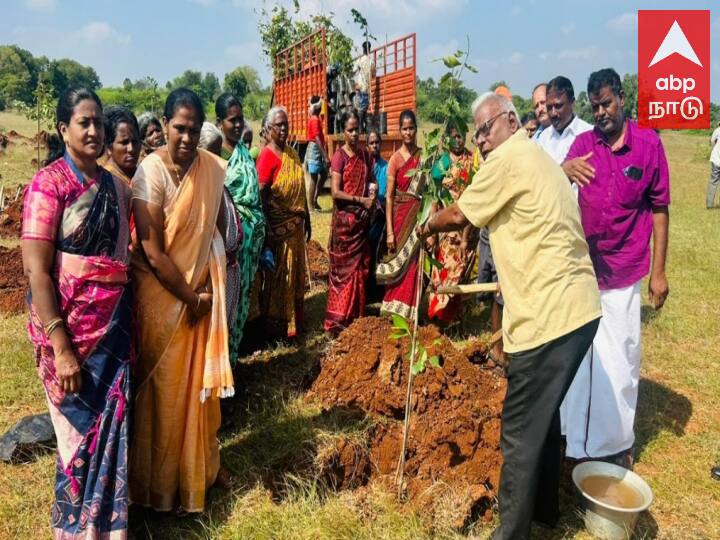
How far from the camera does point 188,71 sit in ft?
253

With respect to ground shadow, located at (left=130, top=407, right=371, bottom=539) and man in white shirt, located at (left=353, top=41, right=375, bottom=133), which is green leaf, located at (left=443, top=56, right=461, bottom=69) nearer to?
ground shadow, located at (left=130, top=407, right=371, bottom=539)

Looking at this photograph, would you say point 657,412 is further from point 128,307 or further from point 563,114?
point 128,307

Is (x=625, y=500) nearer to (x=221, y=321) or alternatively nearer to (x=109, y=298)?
(x=221, y=321)

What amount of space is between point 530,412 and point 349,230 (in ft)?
9.73

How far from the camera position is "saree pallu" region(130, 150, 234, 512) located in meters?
2.62

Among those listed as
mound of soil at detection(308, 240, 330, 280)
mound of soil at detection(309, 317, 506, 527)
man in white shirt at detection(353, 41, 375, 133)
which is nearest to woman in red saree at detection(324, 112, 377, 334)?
mound of soil at detection(309, 317, 506, 527)

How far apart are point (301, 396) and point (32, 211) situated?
2.39m

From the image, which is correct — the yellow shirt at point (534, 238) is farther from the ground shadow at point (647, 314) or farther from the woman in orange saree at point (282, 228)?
the ground shadow at point (647, 314)

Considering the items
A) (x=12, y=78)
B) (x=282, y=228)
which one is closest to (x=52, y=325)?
(x=282, y=228)

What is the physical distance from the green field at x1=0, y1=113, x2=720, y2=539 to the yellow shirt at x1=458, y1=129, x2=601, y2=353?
44.8 inches

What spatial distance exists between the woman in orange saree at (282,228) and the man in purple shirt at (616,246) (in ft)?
7.61

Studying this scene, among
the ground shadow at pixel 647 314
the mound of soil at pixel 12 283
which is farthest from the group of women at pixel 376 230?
the mound of soil at pixel 12 283

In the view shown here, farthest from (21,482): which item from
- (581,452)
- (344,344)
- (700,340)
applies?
(700,340)

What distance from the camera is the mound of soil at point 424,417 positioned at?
2832 mm
